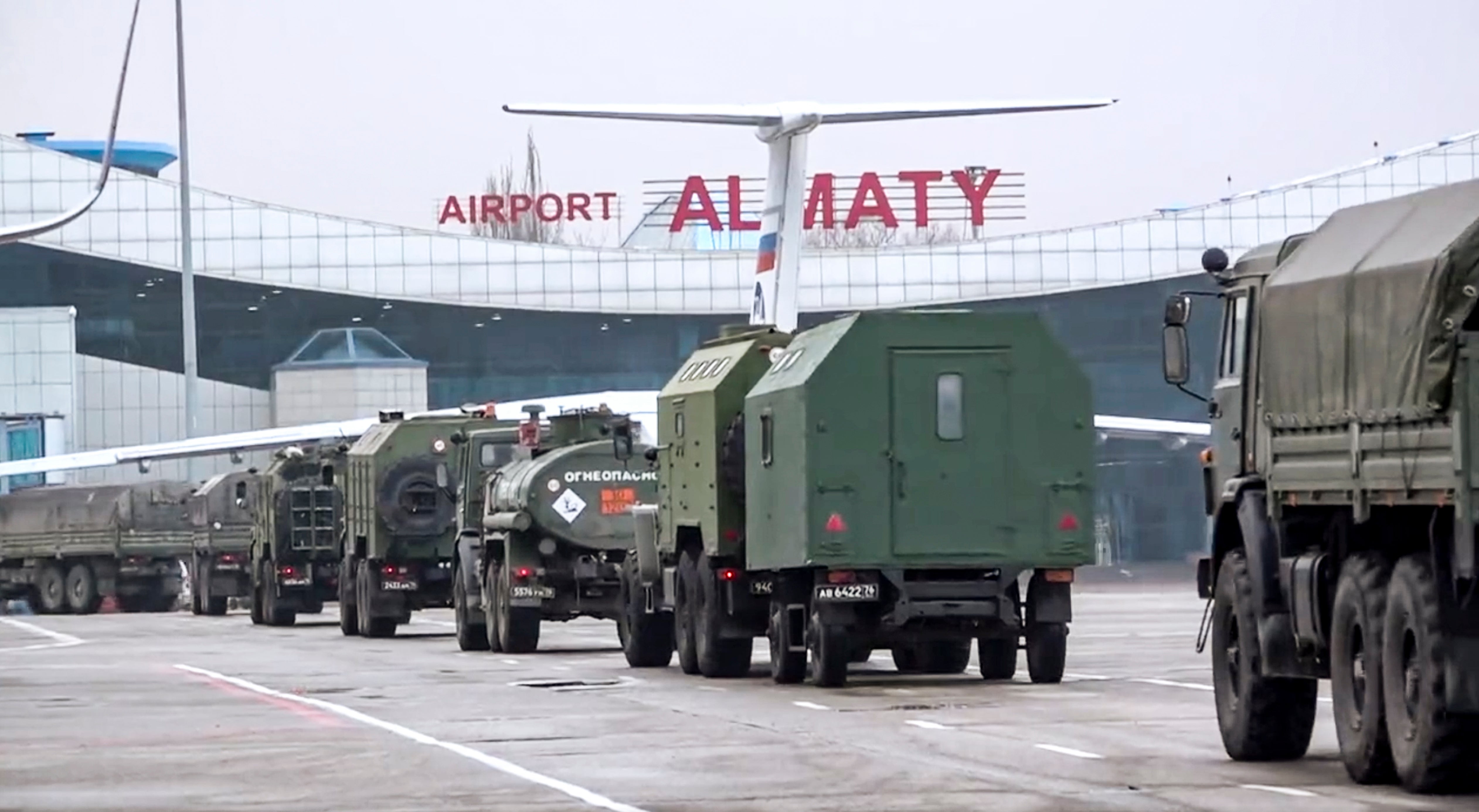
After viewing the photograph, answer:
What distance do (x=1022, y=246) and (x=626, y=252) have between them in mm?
11685

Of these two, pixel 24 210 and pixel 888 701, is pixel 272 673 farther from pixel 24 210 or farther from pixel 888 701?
pixel 24 210

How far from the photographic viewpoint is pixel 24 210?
86188 mm

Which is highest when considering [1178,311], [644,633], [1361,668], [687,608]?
[1178,311]

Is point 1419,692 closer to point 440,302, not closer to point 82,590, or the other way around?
point 82,590

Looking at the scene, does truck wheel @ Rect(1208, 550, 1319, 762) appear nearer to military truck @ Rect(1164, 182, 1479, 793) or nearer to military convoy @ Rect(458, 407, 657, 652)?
military truck @ Rect(1164, 182, 1479, 793)

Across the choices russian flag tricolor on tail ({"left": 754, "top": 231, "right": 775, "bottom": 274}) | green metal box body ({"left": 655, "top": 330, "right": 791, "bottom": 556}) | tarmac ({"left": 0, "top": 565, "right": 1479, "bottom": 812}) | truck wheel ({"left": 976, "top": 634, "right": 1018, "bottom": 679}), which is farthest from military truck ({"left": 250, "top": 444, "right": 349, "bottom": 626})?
truck wheel ({"left": 976, "top": 634, "right": 1018, "bottom": 679})

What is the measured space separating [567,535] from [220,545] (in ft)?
84.1

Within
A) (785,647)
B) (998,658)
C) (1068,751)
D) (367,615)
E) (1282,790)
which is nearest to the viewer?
(1282,790)

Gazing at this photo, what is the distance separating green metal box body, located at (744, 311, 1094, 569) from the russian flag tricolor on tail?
3363 centimetres

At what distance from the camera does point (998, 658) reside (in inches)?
981

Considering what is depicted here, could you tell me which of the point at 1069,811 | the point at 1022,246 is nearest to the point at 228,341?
the point at 1022,246

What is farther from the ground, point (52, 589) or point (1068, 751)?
point (52, 589)

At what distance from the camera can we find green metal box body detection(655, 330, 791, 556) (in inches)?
1023

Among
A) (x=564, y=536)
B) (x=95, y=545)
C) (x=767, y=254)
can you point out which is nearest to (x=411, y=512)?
(x=564, y=536)
